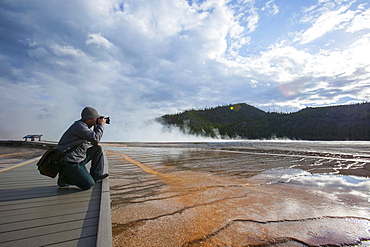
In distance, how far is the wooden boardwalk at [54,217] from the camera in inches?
73.8

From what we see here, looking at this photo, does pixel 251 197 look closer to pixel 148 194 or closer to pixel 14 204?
pixel 148 194

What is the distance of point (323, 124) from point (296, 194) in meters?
107

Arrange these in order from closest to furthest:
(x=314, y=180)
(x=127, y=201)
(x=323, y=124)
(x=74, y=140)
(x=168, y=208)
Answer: (x=74, y=140) < (x=168, y=208) < (x=127, y=201) < (x=314, y=180) < (x=323, y=124)

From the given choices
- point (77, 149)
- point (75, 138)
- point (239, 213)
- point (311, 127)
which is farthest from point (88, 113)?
point (311, 127)

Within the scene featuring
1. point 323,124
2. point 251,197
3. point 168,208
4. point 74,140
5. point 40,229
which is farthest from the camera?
point 323,124

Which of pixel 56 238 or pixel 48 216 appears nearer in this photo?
pixel 56 238

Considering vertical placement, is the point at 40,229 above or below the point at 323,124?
below

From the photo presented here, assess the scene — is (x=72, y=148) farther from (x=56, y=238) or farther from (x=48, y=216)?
(x=56, y=238)

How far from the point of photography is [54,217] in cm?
237

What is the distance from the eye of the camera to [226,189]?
5.41 metres

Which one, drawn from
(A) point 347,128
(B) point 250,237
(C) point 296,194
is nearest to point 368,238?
(B) point 250,237

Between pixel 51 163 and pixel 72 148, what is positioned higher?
pixel 72 148

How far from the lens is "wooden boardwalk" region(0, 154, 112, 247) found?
6.15 feet

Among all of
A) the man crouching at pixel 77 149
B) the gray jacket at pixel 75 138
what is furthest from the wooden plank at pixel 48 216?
the gray jacket at pixel 75 138
